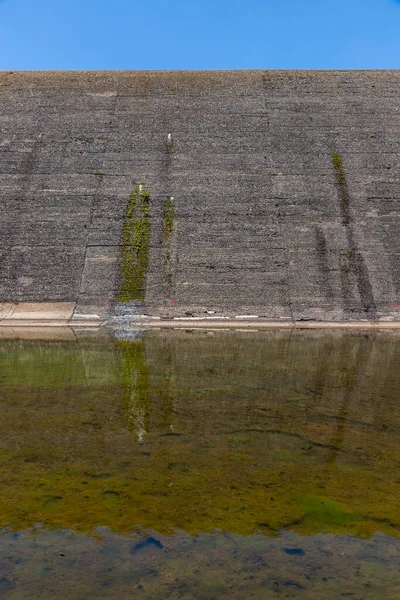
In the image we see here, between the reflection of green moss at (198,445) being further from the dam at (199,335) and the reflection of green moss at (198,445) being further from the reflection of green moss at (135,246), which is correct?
the reflection of green moss at (135,246)

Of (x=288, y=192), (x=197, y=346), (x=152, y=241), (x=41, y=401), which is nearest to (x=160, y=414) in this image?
(x=41, y=401)

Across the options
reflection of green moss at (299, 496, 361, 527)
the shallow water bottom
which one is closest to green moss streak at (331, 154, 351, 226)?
reflection of green moss at (299, 496, 361, 527)

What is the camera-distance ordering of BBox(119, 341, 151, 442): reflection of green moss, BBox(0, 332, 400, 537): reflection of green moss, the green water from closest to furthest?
the green water, BBox(0, 332, 400, 537): reflection of green moss, BBox(119, 341, 151, 442): reflection of green moss

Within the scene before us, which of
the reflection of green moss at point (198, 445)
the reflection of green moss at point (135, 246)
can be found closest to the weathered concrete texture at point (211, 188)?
the reflection of green moss at point (135, 246)

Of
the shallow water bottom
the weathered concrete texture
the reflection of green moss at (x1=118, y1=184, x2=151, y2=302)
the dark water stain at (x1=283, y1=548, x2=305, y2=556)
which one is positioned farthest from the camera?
the weathered concrete texture

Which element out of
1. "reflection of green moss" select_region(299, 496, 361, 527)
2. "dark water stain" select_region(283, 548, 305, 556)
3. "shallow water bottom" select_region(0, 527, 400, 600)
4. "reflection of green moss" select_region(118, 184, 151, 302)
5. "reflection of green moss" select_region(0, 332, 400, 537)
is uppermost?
"reflection of green moss" select_region(118, 184, 151, 302)

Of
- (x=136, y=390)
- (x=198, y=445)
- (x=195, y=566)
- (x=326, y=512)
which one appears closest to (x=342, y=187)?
(x=136, y=390)

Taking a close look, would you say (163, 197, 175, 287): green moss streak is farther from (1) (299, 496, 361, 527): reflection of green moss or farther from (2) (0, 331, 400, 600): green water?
(1) (299, 496, 361, 527): reflection of green moss

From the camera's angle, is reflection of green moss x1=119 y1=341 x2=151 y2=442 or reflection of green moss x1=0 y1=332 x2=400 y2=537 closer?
reflection of green moss x1=0 y1=332 x2=400 y2=537

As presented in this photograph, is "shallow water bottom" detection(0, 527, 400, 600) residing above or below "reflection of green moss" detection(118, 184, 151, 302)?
below
